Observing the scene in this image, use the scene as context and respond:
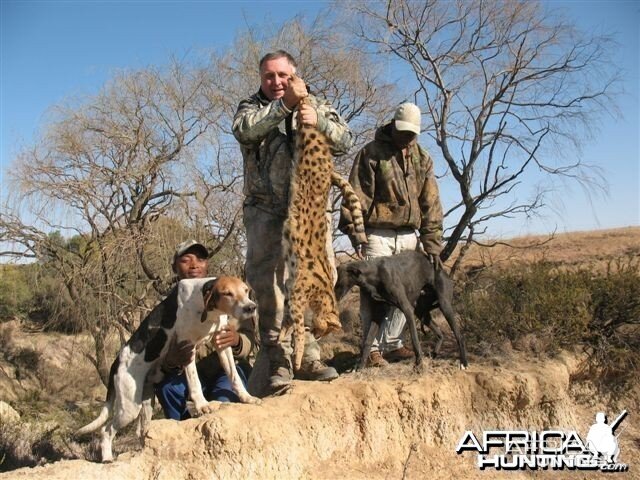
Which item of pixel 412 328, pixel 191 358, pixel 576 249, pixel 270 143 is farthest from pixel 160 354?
pixel 576 249

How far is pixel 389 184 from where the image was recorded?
5664 mm

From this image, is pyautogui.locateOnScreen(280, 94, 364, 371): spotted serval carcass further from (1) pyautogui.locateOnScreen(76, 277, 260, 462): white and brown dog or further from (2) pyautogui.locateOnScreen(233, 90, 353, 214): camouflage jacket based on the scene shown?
(1) pyautogui.locateOnScreen(76, 277, 260, 462): white and brown dog

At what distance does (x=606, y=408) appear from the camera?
21.3 feet

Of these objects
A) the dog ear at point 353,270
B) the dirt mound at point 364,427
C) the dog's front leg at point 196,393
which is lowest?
the dirt mound at point 364,427

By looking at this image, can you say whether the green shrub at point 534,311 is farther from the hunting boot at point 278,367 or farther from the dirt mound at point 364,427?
the hunting boot at point 278,367

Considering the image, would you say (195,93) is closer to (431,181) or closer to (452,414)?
(431,181)

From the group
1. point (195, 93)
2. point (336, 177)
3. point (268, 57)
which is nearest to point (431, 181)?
point (336, 177)

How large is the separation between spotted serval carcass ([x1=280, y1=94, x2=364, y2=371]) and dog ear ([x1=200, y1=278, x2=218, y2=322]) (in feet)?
2.38

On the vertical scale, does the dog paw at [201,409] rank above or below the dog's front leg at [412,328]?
below

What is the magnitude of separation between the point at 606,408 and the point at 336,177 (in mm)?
4279

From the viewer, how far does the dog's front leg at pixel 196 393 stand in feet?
13.0

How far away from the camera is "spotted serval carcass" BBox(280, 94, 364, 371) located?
438 centimetres

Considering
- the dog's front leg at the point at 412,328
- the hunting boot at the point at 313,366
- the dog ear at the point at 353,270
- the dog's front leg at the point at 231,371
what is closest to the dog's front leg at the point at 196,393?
the dog's front leg at the point at 231,371

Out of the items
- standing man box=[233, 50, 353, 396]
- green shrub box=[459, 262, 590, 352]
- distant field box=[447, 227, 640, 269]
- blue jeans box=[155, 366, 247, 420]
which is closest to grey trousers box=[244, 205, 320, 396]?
standing man box=[233, 50, 353, 396]
